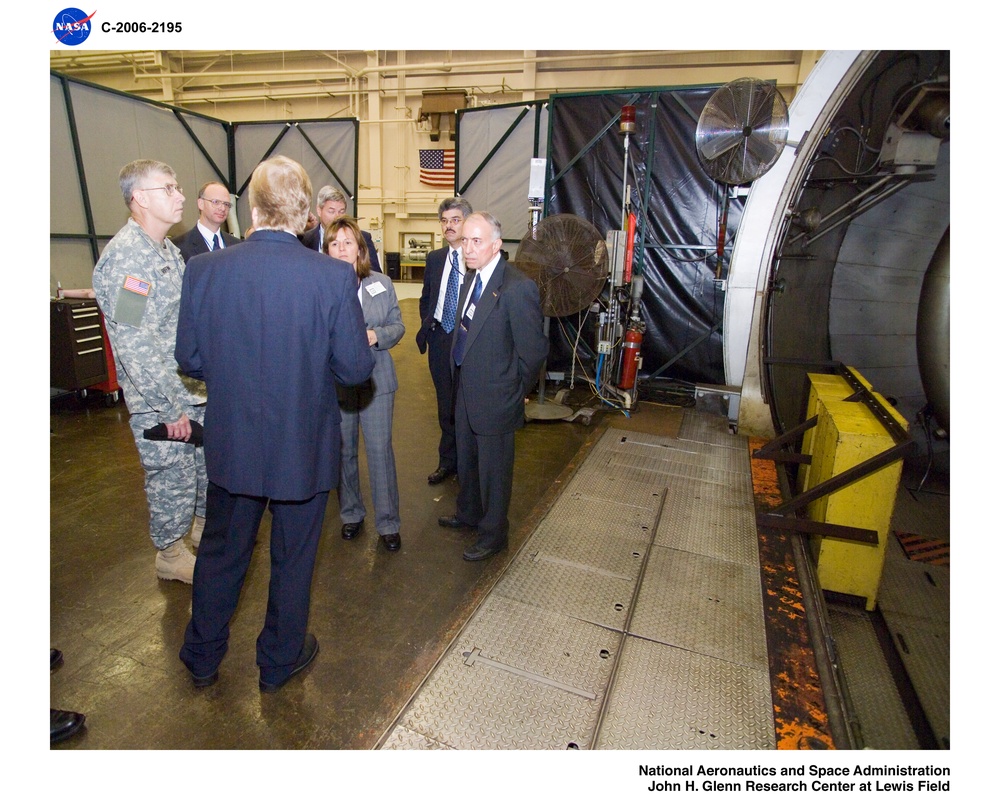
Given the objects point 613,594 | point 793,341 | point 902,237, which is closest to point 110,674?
point 613,594

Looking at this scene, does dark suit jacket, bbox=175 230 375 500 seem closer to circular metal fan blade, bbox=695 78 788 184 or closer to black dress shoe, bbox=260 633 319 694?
black dress shoe, bbox=260 633 319 694

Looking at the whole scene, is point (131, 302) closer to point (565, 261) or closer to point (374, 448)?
point (374, 448)

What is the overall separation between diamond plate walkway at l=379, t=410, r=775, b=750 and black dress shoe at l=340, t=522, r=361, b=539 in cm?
91

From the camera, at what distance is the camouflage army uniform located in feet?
6.89

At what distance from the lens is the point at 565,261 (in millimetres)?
4773

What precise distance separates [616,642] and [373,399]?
1.59 meters

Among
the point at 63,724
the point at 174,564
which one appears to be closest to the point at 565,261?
the point at 174,564

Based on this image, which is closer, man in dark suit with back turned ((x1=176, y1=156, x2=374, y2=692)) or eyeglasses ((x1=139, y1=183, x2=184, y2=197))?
man in dark suit with back turned ((x1=176, y1=156, x2=374, y2=692))

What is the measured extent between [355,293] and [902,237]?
5358mm

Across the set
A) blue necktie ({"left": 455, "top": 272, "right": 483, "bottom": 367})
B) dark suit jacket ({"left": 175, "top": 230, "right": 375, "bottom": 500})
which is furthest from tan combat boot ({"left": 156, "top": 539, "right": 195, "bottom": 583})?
blue necktie ({"left": 455, "top": 272, "right": 483, "bottom": 367})

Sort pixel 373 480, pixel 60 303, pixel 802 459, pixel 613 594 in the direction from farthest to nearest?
pixel 60 303
pixel 802 459
pixel 373 480
pixel 613 594
